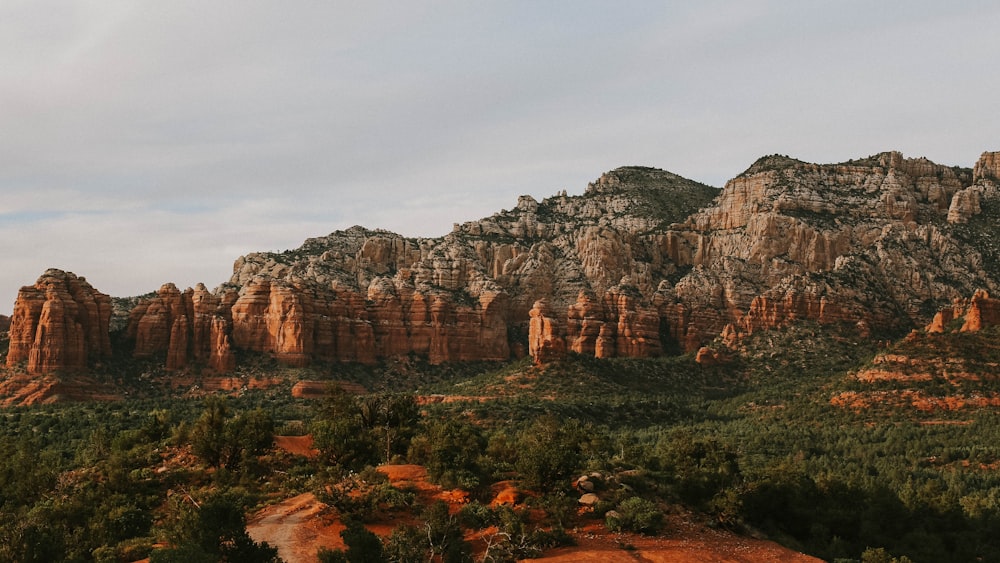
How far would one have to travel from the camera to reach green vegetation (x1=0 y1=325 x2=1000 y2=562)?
4506cm

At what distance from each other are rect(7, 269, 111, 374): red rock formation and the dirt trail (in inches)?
3388

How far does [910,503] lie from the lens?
65.4m

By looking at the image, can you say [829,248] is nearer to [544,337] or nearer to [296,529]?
[544,337]

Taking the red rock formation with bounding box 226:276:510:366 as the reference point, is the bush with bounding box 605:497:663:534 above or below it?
below

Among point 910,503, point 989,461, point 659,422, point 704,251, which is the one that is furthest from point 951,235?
point 910,503

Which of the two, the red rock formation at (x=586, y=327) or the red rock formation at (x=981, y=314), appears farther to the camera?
the red rock formation at (x=586, y=327)

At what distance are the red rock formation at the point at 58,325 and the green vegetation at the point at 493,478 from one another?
72.1 ft

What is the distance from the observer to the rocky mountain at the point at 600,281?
5630 inches

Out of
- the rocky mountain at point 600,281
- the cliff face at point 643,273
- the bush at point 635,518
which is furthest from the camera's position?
the cliff face at point 643,273

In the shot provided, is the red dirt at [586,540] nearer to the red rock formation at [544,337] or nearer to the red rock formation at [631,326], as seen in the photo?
the red rock formation at [544,337]

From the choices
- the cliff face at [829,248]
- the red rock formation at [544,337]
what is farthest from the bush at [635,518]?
the cliff face at [829,248]

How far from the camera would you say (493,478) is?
55625 millimetres

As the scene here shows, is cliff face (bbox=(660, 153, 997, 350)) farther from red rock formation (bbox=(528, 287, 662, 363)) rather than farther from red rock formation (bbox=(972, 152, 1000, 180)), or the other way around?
red rock formation (bbox=(528, 287, 662, 363))

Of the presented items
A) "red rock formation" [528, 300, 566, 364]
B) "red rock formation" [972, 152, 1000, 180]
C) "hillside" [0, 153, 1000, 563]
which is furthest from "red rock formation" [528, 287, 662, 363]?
"red rock formation" [972, 152, 1000, 180]
